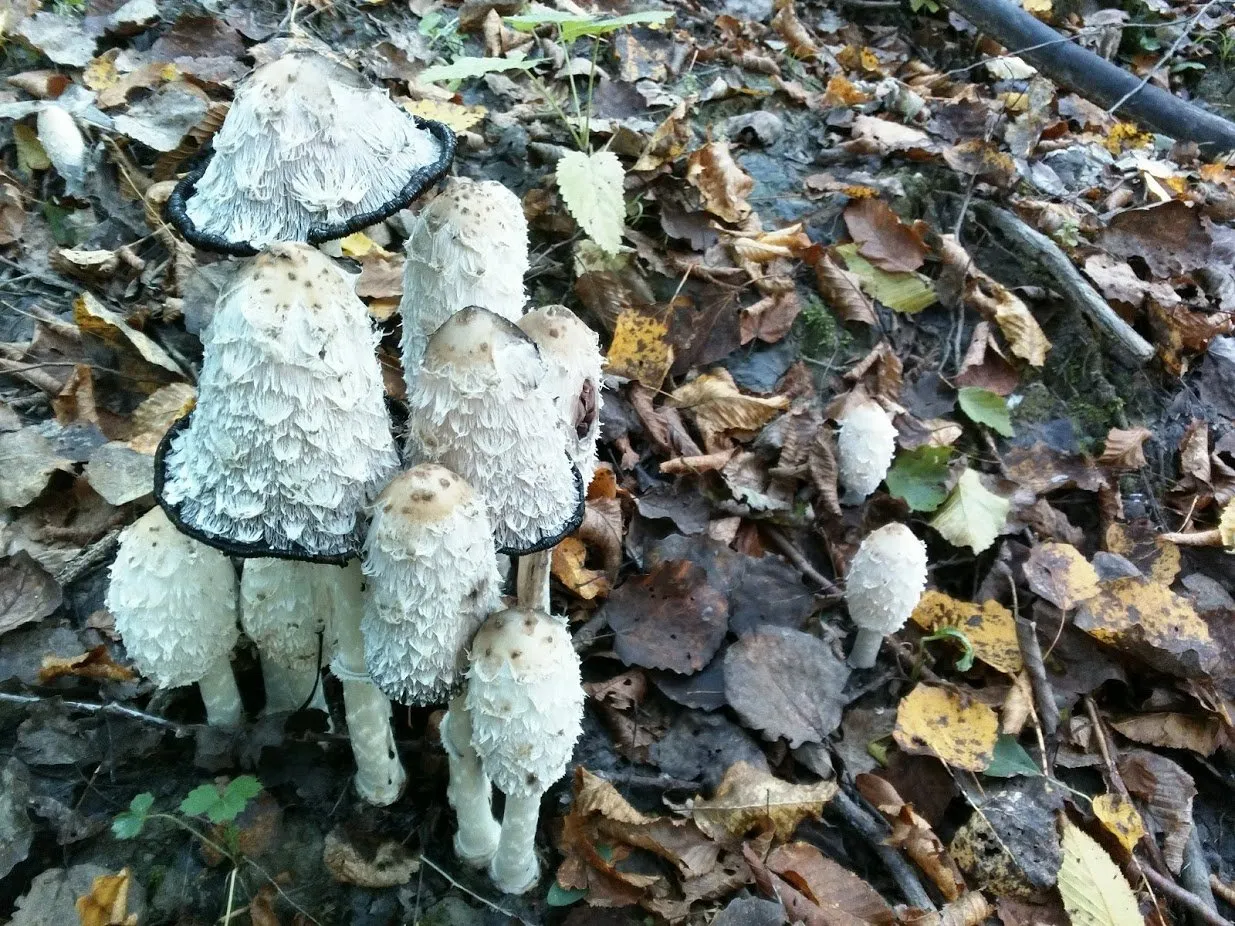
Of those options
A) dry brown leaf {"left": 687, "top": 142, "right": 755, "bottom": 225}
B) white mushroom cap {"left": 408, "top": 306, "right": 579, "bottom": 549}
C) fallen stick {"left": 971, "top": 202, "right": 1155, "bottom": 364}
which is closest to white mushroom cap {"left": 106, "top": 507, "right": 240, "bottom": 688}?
white mushroom cap {"left": 408, "top": 306, "right": 579, "bottom": 549}

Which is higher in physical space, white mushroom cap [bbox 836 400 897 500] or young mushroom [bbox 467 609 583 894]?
young mushroom [bbox 467 609 583 894]

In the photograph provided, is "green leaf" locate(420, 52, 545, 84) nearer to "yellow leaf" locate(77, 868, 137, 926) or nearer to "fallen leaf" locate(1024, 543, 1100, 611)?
"fallen leaf" locate(1024, 543, 1100, 611)

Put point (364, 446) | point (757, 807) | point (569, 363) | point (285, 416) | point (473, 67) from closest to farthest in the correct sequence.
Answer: point (285, 416) → point (364, 446) → point (569, 363) → point (757, 807) → point (473, 67)

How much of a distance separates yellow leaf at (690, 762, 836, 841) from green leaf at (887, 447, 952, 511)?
3.35 ft

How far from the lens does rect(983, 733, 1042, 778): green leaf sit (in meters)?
1.95

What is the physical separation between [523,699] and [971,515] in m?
1.60

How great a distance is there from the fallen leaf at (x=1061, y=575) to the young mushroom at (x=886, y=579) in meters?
0.45

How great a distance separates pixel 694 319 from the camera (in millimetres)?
2760

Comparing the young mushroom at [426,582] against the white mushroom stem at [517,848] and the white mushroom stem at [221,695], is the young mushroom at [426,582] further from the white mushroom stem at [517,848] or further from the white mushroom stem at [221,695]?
the white mushroom stem at [221,695]

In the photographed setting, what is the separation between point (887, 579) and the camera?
2002 millimetres

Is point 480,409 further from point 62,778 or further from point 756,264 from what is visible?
point 756,264

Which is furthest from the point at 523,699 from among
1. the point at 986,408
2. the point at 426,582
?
the point at 986,408

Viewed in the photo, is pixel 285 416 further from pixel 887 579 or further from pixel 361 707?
pixel 887 579

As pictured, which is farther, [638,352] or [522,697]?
[638,352]
